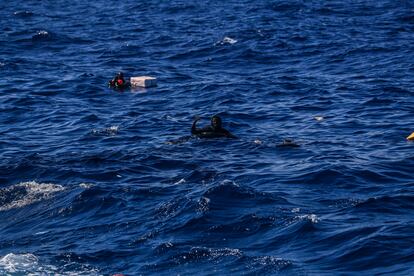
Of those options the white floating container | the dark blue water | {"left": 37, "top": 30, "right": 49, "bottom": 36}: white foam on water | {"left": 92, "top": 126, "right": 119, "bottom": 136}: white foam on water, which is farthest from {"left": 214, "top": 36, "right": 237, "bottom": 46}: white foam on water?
{"left": 92, "top": 126, "right": 119, "bottom": 136}: white foam on water

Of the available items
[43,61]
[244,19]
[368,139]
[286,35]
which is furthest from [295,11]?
[368,139]

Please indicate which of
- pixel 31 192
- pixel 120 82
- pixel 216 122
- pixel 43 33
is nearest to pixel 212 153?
pixel 216 122

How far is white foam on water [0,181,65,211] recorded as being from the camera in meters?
24.6

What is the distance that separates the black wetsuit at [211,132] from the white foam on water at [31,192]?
258 inches

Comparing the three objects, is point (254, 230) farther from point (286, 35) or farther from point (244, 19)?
point (244, 19)

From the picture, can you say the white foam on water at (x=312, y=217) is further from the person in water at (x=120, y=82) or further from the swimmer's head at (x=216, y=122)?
the person in water at (x=120, y=82)

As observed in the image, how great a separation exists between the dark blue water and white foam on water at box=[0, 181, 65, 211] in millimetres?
68

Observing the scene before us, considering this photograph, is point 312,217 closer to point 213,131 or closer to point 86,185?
point 86,185

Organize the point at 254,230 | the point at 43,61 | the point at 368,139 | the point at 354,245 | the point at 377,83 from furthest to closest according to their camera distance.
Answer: the point at 43,61 < the point at 377,83 < the point at 368,139 < the point at 254,230 < the point at 354,245

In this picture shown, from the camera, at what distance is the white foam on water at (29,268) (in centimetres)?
1933

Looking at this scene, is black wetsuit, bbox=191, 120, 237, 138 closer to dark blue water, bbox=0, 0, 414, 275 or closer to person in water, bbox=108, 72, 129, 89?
dark blue water, bbox=0, 0, 414, 275

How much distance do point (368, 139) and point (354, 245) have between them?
35.5 feet

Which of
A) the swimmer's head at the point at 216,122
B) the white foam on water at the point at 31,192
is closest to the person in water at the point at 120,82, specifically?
the swimmer's head at the point at 216,122

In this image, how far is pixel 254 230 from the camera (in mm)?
Answer: 21156
